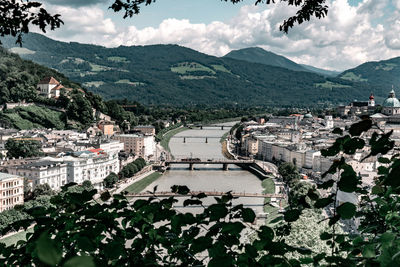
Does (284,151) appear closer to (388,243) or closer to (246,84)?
(388,243)

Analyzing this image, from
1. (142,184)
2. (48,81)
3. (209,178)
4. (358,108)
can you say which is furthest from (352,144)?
(358,108)

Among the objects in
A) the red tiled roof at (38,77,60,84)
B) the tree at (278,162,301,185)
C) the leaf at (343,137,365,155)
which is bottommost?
the tree at (278,162,301,185)

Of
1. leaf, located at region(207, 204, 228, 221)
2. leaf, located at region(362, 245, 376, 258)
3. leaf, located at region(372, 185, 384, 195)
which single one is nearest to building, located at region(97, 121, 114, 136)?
leaf, located at region(372, 185, 384, 195)

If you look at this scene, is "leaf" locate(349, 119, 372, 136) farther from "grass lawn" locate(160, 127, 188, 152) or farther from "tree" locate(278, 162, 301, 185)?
"grass lawn" locate(160, 127, 188, 152)

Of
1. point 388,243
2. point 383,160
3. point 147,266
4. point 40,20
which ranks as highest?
point 40,20

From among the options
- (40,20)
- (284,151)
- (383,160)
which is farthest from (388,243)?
(284,151)

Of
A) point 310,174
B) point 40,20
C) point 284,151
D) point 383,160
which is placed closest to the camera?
point 383,160
